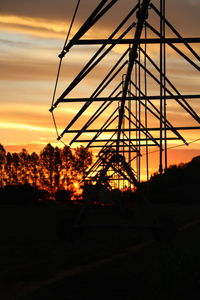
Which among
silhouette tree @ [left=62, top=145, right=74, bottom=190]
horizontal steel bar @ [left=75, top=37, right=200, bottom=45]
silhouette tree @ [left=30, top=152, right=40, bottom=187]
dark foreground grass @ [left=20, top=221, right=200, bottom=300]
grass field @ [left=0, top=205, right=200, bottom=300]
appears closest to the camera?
dark foreground grass @ [left=20, top=221, right=200, bottom=300]

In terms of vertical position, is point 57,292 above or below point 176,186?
below

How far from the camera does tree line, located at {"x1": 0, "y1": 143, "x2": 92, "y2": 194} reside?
123938 mm

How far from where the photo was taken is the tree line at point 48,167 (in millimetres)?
123938

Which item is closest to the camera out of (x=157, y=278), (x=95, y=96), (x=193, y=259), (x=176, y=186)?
(x=157, y=278)

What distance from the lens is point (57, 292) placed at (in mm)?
11500

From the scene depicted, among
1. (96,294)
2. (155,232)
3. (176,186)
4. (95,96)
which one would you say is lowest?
(96,294)

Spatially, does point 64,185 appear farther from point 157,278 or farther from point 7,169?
point 157,278

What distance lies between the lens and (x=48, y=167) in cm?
12862

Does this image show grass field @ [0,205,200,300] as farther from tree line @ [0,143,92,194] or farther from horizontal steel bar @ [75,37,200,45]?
tree line @ [0,143,92,194]

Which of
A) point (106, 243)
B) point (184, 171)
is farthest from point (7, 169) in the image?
point (106, 243)

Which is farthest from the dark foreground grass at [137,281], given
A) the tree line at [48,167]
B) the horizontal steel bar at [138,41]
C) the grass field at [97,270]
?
Answer: the tree line at [48,167]

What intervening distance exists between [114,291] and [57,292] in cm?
84

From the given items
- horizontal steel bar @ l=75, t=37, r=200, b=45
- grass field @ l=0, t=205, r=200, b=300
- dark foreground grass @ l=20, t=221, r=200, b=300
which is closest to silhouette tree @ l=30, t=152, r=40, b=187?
grass field @ l=0, t=205, r=200, b=300

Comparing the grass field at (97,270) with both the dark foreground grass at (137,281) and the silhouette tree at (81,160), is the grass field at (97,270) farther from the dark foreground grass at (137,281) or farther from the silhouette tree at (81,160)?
the silhouette tree at (81,160)
